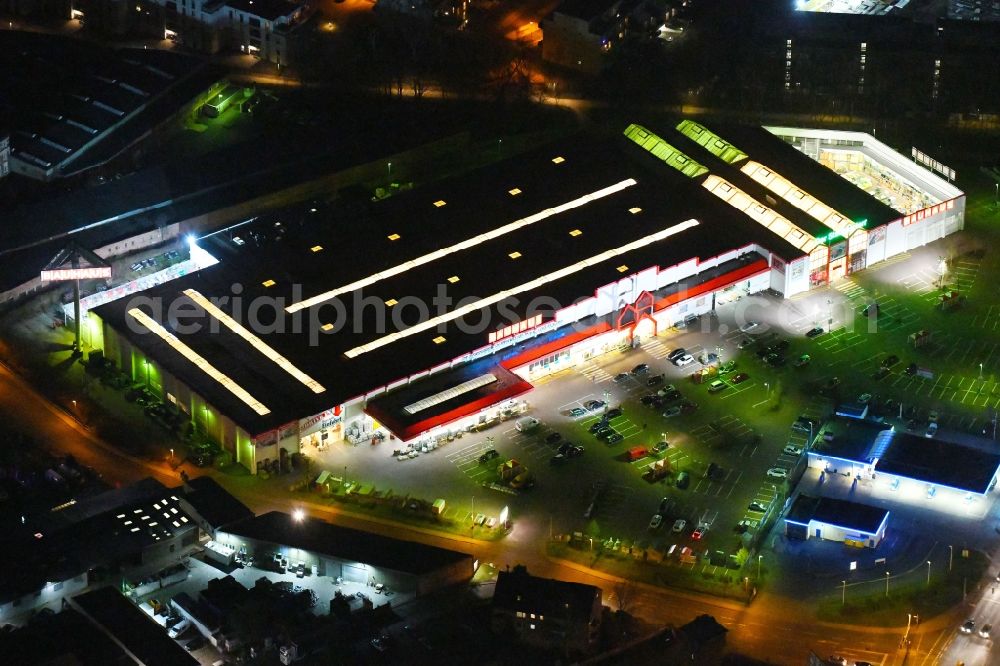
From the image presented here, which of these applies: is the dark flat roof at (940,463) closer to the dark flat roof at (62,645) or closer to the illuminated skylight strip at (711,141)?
the illuminated skylight strip at (711,141)

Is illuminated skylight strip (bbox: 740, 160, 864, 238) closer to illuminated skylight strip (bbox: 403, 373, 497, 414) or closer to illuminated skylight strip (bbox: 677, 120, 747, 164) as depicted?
illuminated skylight strip (bbox: 677, 120, 747, 164)

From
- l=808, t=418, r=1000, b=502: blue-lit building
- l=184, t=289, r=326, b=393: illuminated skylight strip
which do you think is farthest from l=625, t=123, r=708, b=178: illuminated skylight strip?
l=184, t=289, r=326, b=393: illuminated skylight strip

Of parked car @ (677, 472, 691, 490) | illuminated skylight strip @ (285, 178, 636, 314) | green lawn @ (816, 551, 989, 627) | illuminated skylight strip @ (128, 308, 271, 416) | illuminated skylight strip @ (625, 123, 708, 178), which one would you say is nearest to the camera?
green lawn @ (816, 551, 989, 627)

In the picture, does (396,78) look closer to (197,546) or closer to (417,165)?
A: (417,165)

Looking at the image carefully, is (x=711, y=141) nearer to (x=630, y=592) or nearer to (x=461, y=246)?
(x=461, y=246)

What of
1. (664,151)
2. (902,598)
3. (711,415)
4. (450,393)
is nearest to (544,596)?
(902,598)
